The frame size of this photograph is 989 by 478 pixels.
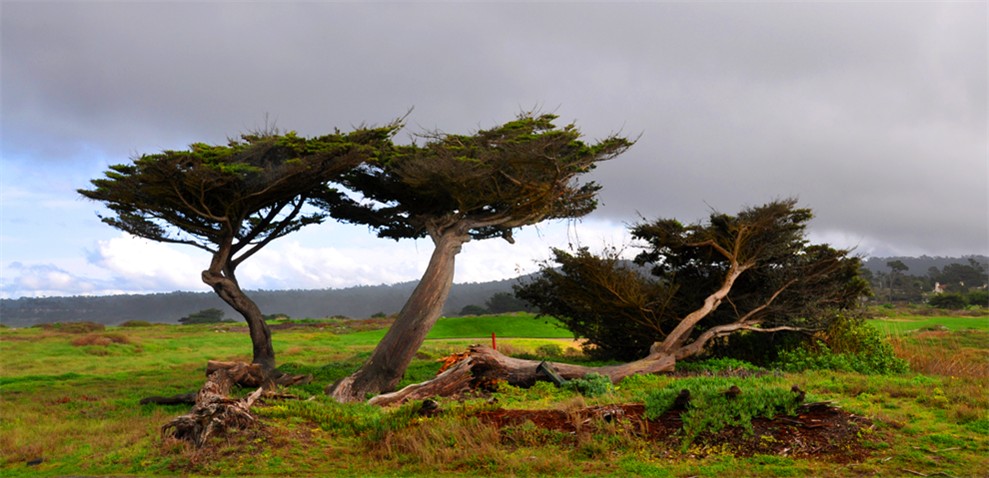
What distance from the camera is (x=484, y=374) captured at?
16672 millimetres

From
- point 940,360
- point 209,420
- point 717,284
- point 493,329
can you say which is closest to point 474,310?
point 493,329

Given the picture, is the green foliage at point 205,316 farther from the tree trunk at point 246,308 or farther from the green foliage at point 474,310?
the tree trunk at point 246,308

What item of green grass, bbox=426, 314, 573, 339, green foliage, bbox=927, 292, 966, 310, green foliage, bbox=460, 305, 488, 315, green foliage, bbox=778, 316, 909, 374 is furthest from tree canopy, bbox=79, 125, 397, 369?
green foliage, bbox=927, 292, 966, 310

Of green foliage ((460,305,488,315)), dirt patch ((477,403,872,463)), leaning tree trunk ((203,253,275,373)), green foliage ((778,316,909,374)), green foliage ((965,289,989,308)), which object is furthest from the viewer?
green foliage ((460,305,488,315))

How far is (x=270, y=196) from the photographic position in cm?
2141

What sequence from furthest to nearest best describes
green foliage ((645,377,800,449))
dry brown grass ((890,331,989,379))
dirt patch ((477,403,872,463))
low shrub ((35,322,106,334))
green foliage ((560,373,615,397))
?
low shrub ((35,322,106,334))
dry brown grass ((890,331,989,379))
green foliage ((560,373,615,397))
green foliage ((645,377,800,449))
dirt patch ((477,403,872,463))

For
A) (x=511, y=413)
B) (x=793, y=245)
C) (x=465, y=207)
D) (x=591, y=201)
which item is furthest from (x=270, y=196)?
(x=793, y=245)

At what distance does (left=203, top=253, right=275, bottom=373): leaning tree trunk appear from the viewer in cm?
2110

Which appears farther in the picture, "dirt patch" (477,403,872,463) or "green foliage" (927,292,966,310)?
"green foliage" (927,292,966,310)

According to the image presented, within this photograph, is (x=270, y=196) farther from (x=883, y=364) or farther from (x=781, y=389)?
(x=883, y=364)

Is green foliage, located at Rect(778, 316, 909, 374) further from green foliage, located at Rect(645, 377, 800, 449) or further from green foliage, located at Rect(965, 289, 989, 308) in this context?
green foliage, located at Rect(965, 289, 989, 308)

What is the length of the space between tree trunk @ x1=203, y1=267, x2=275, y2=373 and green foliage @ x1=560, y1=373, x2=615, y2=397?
10.2m

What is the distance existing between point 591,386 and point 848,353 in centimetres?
937

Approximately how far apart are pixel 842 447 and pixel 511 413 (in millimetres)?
4611
